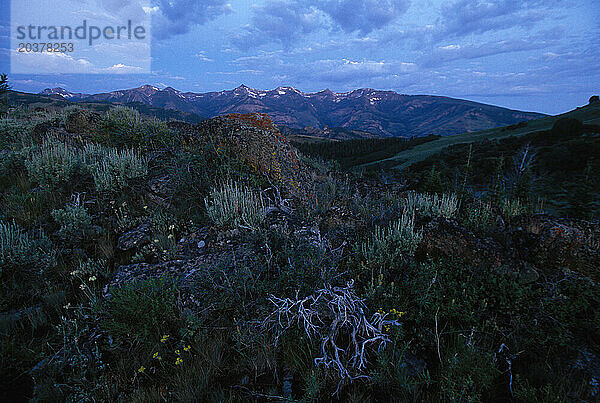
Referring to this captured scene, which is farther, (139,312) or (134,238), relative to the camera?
(134,238)

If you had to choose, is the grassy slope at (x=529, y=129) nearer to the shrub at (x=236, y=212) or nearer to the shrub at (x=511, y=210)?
the shrub at (x=511, y=210)

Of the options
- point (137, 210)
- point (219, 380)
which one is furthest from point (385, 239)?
point (137, 210)

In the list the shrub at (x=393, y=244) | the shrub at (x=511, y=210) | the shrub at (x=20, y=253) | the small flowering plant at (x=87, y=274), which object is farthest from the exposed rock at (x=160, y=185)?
the shrub at (x=511, y=210)

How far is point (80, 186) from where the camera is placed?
5.65m

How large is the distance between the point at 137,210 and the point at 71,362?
312cm

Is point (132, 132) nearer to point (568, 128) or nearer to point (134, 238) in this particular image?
point (134, 238)

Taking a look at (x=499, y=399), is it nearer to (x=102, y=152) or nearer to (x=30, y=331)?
(x=30, y=331)

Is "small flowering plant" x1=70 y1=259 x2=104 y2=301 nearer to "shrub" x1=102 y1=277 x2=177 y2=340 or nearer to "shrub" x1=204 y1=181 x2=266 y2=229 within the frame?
"shrub" x1=102 y1=277 x2=177 y2=340

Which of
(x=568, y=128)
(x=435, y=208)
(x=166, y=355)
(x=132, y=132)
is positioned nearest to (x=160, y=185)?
(x=132, y=132)

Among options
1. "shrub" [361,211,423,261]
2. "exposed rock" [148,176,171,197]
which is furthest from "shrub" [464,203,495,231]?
"exposed rock" [148,176,171,197]

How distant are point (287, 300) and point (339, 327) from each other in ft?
1.91

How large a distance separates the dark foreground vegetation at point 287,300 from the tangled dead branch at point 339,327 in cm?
2

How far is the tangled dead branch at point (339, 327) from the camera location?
88.7 inches

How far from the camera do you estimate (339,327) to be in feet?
8.21
